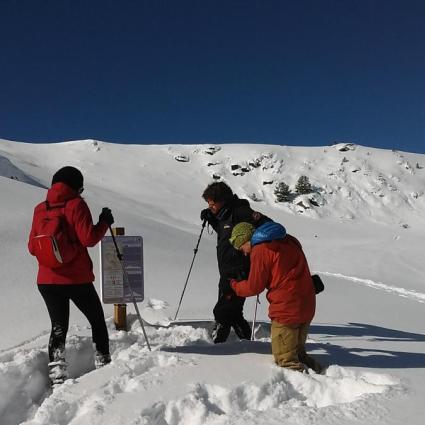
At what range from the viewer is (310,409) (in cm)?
257

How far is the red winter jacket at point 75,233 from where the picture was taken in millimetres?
3266

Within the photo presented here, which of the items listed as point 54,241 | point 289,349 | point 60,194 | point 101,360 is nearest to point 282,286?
point 289,349

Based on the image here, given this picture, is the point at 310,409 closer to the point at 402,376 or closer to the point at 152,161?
the point at 402,376

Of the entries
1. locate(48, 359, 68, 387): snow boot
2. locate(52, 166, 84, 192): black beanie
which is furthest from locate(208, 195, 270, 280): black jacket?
locate(48, 359, 68, 387): snow boot

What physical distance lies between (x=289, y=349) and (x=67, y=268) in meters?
1.74

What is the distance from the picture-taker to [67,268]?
3344 millimetres

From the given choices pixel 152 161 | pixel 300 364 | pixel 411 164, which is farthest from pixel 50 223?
pixel 411 164

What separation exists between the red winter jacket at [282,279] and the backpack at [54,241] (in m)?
1.34

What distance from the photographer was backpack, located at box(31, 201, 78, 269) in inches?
128

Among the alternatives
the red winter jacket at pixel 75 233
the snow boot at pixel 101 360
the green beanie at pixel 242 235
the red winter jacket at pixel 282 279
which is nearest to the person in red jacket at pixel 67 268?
the red winter jacket at pixel 75 233

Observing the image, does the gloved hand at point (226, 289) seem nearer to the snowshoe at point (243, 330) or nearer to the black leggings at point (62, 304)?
the snowshoe at point (243, 330)

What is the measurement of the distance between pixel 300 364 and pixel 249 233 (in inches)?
41.6

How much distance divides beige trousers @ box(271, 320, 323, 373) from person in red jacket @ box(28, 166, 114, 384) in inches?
56.3

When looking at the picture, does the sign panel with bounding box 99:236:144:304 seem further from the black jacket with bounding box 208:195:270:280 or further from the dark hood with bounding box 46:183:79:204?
the dark hood with bounding box 46:183:79:204
